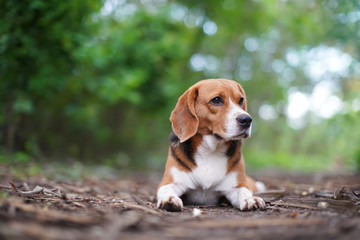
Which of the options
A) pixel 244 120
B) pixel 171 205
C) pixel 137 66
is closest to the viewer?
pixel 171 205

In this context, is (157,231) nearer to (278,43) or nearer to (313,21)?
(313,21)

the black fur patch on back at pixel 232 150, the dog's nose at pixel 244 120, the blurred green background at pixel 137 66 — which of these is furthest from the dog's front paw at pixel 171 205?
the blurred green background at pixel 137 66

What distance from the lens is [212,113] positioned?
341 centimetres

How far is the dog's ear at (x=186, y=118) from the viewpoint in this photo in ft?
11.0

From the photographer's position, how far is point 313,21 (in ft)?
40.9

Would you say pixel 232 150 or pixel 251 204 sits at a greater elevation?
pixel 232 150

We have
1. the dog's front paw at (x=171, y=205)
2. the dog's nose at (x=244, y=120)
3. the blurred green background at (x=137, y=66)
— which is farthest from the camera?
the blurred green background at (x=137, y=66)

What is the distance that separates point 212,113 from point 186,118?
0.28 m

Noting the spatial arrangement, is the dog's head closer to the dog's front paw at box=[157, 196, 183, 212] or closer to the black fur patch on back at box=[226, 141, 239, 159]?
the black fur patch on back at box=[226, 141, 239, 159]

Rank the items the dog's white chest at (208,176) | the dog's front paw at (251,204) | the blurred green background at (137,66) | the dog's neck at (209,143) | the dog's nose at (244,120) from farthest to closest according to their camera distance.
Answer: the blurred green background at (137,66)
the dog's neck at (209,143)
the dog's white chest at (208,176)
the dog's nose at (244,120)
the dog's front paw at (251,204)

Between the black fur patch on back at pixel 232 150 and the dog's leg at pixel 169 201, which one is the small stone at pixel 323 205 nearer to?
the black fur patch on back at pixel 232 150

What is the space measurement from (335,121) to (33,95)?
672 centimetres

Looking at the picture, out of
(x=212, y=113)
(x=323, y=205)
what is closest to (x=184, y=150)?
(x=212, y=113)

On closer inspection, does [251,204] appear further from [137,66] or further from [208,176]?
[137,66]
